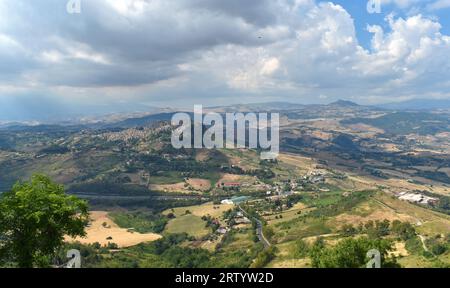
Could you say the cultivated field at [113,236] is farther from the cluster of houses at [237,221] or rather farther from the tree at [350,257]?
the tree at [350,257]

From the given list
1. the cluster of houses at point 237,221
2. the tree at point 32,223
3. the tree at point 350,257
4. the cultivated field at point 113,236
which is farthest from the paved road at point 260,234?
the tree at point 32,223

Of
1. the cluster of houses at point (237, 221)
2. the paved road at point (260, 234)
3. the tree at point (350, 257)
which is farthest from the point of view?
the cluster of houses at point (237, 221)

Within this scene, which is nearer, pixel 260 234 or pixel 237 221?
pixel 260 234

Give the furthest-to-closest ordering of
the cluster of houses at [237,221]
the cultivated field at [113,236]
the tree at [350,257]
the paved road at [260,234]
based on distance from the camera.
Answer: the cluster of houses at [237,221], the cultivated field at [113,236], the paved road at [260,234], the tree at [350,257]

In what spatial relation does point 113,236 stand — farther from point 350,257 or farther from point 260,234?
point 350,257

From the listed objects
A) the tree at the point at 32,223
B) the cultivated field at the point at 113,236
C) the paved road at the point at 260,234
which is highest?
the tree at the point at 32,223

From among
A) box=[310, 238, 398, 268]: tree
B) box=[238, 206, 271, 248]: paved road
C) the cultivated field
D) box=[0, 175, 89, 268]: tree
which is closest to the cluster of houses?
box=[238, 206, 271, 248]: paved road

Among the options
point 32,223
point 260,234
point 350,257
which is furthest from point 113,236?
point 32,223

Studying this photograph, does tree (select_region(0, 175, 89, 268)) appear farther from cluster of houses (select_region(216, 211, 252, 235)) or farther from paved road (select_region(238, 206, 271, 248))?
cluster of houses (select_region(216, 211, 252, 235))
